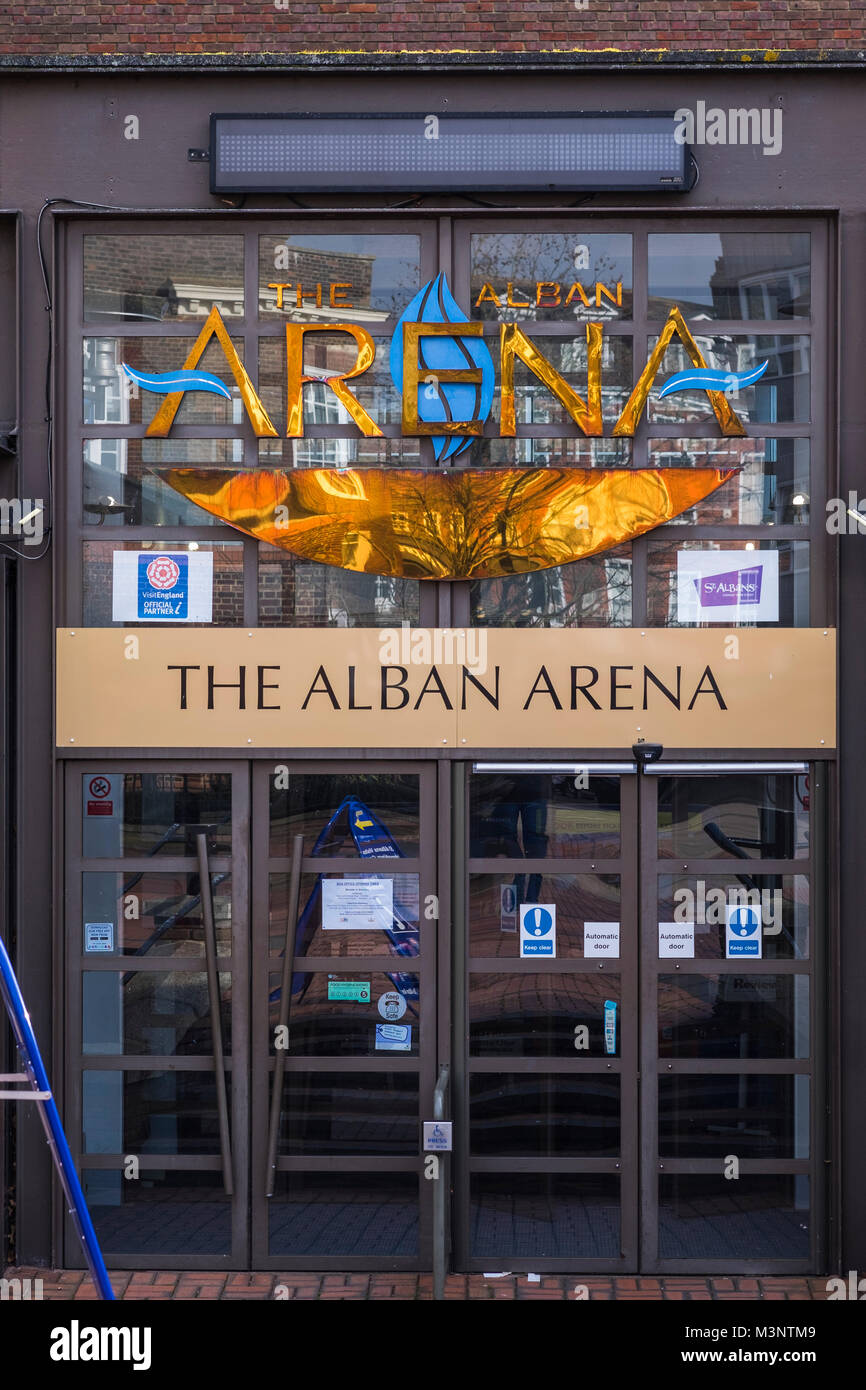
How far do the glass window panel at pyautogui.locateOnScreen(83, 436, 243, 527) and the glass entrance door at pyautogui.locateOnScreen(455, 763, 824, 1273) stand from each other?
86.4 inches

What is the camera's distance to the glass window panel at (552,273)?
21.5 feet

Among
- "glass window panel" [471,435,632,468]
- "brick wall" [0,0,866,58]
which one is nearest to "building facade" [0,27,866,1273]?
"glass window panel" [471,435,632,468]

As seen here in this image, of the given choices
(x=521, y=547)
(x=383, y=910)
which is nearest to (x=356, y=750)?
(x=383, y=910)

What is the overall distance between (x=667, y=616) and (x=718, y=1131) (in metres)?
2.84

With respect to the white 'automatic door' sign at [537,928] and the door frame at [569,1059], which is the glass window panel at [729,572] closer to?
the door frame at [569,1059]

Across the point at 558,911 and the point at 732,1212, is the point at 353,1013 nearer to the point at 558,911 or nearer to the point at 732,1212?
the point at 558,911

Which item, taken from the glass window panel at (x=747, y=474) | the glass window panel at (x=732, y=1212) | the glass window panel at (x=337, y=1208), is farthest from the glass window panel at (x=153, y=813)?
the glass window panel at (x=732, y=1212)

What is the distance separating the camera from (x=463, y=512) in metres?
6.53

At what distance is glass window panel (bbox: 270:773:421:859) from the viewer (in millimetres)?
A: 6586

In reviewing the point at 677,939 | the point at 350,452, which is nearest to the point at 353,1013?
the point at 677,939

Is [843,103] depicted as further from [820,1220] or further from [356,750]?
[820,1220]

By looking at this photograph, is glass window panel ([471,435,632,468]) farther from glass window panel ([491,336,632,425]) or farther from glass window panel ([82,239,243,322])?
glass window panel ([82,239,243,322])

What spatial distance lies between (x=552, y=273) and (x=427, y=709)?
2.50 m

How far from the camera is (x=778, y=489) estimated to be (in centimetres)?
658
